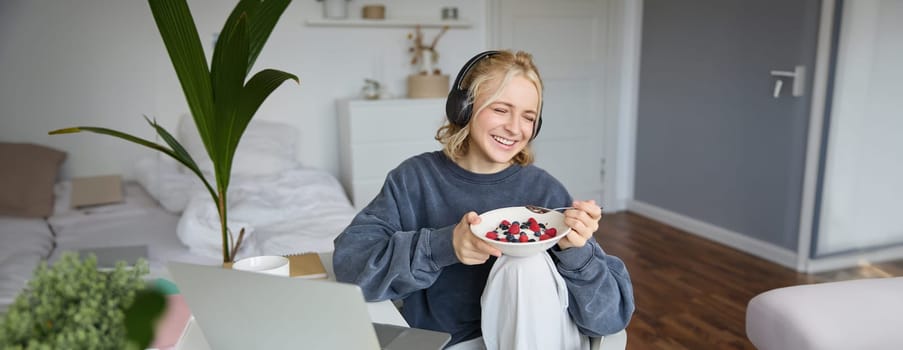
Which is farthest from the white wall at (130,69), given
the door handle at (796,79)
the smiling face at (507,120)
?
the smiling face at (507,120)

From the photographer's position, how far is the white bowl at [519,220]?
1038mm

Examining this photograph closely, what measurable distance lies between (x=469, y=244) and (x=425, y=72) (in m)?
3.03

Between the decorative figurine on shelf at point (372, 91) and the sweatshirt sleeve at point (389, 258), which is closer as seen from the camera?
the sweatshirt sleeve at point (389, 258)

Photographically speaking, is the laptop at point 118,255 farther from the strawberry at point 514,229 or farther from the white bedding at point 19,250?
the strawberry at point 514,229

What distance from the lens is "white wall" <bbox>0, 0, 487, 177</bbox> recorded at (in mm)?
3457

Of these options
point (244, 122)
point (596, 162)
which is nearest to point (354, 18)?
point (596, 162)

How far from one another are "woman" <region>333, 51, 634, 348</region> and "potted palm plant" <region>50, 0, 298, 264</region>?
0.31 metres

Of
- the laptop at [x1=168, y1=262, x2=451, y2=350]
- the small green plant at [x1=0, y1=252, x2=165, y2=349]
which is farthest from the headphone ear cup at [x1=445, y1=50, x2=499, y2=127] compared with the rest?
the small green plant at [x1=0, y1=252, x2=165, y2=349]

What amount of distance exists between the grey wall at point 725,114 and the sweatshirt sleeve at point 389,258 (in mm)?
2796

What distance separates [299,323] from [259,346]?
3.7 inches

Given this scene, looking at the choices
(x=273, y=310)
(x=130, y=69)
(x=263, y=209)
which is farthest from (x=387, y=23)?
(x=273, y=310)

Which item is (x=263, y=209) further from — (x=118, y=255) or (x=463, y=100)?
(x=463, y=100)

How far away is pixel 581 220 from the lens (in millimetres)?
1095

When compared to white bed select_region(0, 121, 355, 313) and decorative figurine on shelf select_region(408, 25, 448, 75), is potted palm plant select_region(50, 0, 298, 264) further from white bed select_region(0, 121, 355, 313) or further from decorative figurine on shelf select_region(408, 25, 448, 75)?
decorative figurine on shelf select_region(408, 25, 448, 75)
